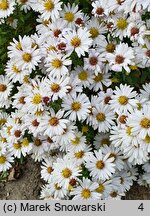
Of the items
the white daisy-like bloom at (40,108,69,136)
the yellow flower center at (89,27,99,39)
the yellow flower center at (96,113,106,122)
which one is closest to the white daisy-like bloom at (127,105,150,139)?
the yellow flower center at (96,113,106,122)

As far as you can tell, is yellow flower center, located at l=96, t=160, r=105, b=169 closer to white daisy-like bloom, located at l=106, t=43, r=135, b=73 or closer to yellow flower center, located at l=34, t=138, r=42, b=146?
yellow flower center, located at l=34, t=138, r=42, b=146

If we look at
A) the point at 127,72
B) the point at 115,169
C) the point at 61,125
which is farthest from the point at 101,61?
the point at 115,169

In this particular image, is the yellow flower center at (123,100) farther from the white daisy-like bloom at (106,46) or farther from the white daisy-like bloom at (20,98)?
the white daisy-like bloom at (20,98)

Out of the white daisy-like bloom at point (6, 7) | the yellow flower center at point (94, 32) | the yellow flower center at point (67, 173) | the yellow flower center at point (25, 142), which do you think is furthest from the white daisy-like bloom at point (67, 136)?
the white daisy-like bloom at point (6, 7)

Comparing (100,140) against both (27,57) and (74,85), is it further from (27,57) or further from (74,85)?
(27,57)

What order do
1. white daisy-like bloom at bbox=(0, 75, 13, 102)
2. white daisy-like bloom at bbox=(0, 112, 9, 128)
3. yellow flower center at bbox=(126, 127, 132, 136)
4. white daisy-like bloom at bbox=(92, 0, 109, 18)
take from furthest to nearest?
white daisy-like bloom at bbox=(0, 112, 9, 128)
white daisy-like bloom at bbox=(0, 75, 13, 102)
white daisy-like bloom at bbox=(92, 0, 109, 18)
yellow flower center at bbox=(126, 127, 132, 136)

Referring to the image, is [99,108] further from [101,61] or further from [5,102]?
[5,102]

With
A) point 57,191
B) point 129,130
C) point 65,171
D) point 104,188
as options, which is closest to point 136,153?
point 129,130
